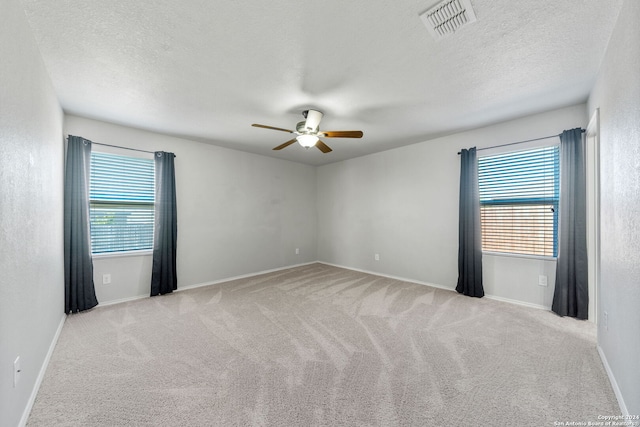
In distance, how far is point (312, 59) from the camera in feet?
6.60

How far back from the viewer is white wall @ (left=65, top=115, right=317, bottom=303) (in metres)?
3.51

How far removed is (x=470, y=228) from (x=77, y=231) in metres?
5.06

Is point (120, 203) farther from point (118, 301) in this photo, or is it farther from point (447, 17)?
point (447, 17)

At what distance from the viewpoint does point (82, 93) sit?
8.44 feet

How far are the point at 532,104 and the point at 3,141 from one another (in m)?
4.35

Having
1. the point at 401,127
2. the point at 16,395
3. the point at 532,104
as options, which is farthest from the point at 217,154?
the point at 532,104

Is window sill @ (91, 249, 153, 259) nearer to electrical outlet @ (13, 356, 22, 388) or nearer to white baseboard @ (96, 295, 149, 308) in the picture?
white baseboard @ (96, 295, 149, 308)

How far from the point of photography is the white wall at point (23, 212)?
1264 mm

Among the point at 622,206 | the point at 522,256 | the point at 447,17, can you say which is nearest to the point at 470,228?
the point at 522,256

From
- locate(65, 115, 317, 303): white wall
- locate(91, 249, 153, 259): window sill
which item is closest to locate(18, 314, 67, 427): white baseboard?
locate(91, 249, 153, 259): window sill

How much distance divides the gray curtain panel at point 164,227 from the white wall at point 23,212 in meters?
1.39

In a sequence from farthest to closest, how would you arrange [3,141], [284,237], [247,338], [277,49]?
[284,237] → [247,338] → [277,49] → [3,141]

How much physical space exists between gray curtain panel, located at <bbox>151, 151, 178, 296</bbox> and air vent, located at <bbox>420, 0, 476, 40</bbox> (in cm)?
370

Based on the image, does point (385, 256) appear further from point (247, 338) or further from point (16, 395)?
point (16, 395)
